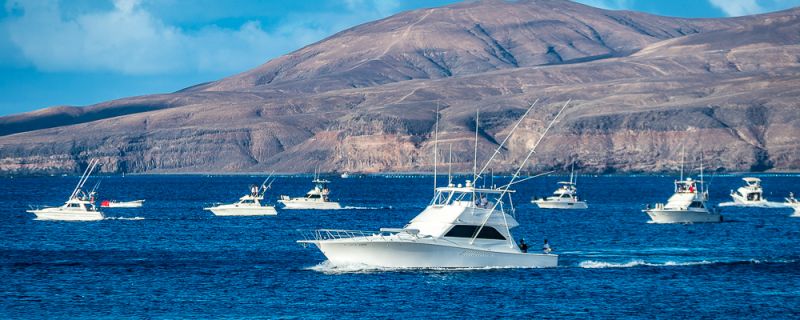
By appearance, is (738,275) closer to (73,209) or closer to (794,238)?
(794,238)

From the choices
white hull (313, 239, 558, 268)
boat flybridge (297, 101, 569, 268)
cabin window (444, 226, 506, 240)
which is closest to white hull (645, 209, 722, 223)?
boat flybridge (297, 101, 569, 268)

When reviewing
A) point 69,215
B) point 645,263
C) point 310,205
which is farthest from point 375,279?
point 310,205

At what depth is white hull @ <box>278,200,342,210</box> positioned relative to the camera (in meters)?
156

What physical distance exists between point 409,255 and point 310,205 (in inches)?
3514

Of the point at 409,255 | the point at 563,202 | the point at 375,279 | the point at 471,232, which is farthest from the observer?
the point at 563,202

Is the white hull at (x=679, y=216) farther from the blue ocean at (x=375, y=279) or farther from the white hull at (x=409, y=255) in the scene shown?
the white hull at (x=409, y=255)

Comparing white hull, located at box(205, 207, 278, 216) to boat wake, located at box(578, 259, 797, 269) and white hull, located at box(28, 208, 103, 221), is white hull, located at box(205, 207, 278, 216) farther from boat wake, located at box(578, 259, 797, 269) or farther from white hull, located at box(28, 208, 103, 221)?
boat wake, located at box(578, 259, 797, 269)

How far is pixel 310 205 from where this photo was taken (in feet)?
513

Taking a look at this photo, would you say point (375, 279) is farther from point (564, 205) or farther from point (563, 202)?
point (563, 202)

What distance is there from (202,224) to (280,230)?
12775mm

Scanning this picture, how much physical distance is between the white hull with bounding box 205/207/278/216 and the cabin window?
70.7 m

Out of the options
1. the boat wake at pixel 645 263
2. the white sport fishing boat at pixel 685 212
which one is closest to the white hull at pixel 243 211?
the white sport fishing boat at pixel 685 212

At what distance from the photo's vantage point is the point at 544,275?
68.5m

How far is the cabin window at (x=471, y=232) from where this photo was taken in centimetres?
6781
